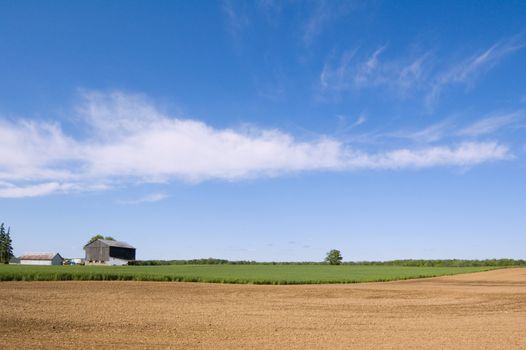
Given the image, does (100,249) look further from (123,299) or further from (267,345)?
(267,345)

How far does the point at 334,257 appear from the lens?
12975cm

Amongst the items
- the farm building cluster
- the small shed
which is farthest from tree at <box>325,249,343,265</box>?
the small shed

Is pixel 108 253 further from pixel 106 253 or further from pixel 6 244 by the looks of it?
pixel 6 244

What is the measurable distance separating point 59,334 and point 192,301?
12715 mm

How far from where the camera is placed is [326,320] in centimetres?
1905

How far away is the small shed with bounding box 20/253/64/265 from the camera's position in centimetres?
12000

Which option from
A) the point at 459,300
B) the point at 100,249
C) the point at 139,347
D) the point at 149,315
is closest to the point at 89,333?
the point at 139,347

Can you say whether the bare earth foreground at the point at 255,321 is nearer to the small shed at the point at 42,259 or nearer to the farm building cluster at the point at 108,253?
the farm building cluster at the point at 108,253

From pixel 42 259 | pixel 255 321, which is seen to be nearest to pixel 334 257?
pixel 42 259

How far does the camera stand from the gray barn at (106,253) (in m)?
104

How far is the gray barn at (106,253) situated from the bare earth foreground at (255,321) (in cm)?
7642

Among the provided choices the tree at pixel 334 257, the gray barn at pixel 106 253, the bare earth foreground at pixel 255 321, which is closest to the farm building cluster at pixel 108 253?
the gray barn at pixel 106 253

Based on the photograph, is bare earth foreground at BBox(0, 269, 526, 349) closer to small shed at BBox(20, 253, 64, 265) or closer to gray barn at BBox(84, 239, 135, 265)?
gray barn at BBox(84, 239, 135, 265)

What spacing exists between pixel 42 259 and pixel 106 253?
1099 inches
